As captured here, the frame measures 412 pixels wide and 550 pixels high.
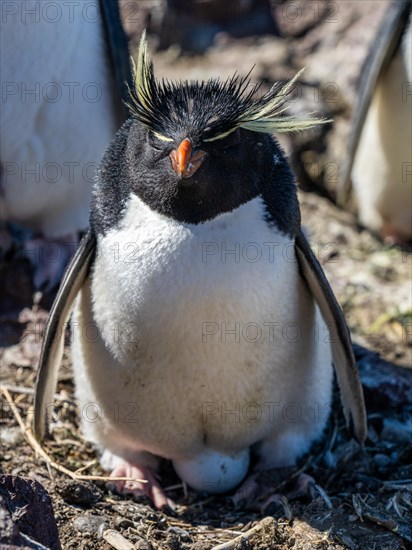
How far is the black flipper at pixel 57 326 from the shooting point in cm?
285

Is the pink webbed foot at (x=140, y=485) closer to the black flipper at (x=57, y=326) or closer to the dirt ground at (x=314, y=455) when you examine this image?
the dirt ground at (x=314, y=455)

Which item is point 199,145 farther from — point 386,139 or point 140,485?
point 386,139

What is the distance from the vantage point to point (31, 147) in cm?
389

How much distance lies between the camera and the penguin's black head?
247 centimetres

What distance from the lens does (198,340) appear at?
2680mm

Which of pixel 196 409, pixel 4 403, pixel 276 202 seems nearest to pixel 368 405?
pixel 196 409

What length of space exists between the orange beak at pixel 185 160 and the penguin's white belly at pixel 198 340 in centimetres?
20

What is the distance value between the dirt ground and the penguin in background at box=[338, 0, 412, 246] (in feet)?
0.61

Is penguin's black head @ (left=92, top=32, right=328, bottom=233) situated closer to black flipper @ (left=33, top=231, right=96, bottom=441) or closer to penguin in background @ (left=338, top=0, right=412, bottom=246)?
black flipper @ (left=33, top=231, right=96, bottom=441)

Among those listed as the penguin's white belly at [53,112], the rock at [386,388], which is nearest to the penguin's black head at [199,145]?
the rock at [386,388]

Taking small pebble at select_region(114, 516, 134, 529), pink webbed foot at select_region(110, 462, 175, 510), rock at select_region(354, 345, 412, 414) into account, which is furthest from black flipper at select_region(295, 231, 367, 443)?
small pebble at select_region(114, 516, 134, 529)

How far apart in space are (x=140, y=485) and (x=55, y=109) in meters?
1.57

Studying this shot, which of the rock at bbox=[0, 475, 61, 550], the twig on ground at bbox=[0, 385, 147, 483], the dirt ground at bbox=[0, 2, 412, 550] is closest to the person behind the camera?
the rock at bbox=[0, 475, 61, 550]

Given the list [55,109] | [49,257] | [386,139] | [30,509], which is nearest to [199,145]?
[30,509]
